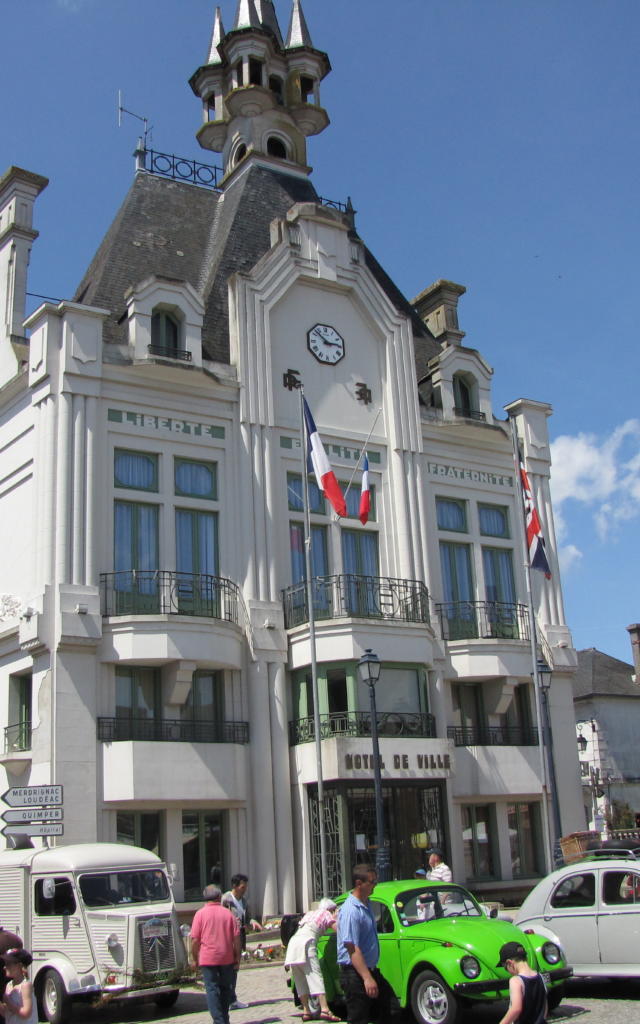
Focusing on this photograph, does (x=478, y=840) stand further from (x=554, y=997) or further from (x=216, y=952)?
(x=216, y=952)

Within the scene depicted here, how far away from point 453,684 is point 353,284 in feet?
36.9

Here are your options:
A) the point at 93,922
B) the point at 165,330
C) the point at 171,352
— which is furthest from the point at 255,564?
the point at 93,922

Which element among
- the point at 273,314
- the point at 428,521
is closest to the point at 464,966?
the point at 428,521

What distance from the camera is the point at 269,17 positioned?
3856 centimetres

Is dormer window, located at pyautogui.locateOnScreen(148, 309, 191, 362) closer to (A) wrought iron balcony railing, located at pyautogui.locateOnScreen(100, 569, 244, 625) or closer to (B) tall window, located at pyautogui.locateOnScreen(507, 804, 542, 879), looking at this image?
(A) wrought iron balcony railing, located at pyautogui.locateOnScreen(100, 569, 244, 625)

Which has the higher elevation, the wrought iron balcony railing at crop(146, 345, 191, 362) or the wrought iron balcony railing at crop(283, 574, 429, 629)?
the wrought iron balcony railing at crop(146, 345, 191, 362)

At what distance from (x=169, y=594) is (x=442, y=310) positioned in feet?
48.5

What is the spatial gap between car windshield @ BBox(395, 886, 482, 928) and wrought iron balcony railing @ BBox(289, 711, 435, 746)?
10.3 metres

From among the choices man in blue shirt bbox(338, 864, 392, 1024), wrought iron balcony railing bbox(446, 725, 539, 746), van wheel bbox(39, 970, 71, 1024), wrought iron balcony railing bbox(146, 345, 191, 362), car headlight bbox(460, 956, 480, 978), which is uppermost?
wrought iron balcony railing bbox(146, 345, 191, 362)

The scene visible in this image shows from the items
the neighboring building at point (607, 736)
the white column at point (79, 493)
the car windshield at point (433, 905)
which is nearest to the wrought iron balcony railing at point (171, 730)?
Answer: the white column at point (79, 493)

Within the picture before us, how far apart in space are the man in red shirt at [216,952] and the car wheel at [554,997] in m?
3.69

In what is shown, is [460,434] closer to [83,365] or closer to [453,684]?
[453,684]

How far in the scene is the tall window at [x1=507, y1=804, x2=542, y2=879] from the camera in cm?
2823

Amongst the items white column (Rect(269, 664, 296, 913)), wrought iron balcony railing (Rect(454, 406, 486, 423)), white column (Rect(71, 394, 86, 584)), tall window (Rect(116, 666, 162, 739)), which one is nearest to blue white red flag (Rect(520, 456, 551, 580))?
wrought iron balcony railing (Rect(454, 406, 486, 423))
